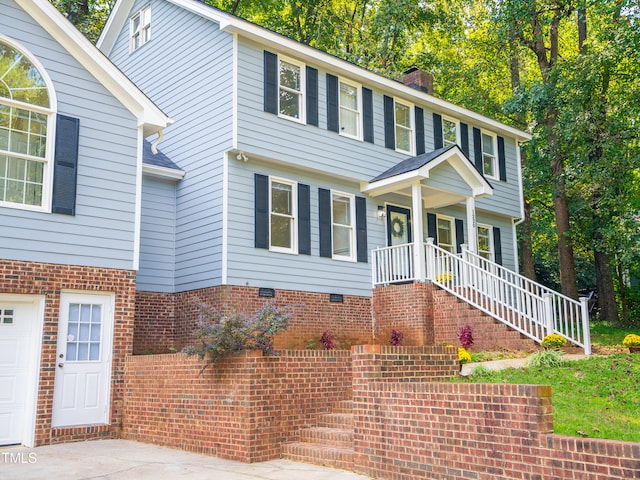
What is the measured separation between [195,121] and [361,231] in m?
4.86

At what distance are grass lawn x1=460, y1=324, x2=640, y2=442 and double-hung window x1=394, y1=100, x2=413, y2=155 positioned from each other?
8.28 metres

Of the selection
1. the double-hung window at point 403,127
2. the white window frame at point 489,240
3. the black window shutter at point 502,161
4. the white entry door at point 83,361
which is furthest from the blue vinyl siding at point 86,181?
the black window shutter at point 502,161

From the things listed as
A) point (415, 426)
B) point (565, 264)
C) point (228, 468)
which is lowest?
point (228, 468)

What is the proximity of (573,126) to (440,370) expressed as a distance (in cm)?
1350

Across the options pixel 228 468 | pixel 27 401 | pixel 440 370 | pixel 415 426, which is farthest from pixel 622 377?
pixel 27 401

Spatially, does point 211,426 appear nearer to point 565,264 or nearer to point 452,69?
point 565,264

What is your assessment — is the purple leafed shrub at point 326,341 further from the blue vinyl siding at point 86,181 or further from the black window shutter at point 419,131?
the black window shutter at point 419,131

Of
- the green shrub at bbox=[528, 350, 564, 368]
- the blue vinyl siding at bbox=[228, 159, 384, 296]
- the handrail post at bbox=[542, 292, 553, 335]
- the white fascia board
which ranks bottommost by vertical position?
the green shrub at bbox=[528, 350, 564, 368]

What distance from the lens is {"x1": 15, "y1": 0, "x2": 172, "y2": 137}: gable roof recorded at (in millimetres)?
11047

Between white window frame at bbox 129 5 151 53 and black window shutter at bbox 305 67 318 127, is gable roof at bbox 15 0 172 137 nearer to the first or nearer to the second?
black window shutter at bbox 305 67 318 127

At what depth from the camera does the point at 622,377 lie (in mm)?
9664

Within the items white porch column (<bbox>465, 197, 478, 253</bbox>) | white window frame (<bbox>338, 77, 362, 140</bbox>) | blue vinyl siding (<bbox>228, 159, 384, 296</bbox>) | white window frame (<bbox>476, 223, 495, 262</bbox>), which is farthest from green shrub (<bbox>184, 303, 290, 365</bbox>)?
white window frame (<bbox>476, 223, 495, 262</bbox>)

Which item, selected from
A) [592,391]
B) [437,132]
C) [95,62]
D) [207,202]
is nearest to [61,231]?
[95,62]

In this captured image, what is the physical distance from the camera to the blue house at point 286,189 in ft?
46.2
